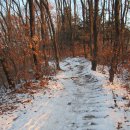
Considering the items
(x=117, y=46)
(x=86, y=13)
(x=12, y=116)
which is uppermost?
(x=86, y=13)

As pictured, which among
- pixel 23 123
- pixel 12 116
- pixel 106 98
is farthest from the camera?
pixel 106 98

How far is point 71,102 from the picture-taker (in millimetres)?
12688

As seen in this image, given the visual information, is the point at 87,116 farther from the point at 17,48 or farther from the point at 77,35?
the point at 77,35

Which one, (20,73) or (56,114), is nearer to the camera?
(56,114)

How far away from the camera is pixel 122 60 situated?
77.0ft

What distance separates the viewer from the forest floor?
373 inches

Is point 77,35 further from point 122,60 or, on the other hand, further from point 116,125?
point 116,125

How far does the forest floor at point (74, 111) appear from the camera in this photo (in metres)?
9.48

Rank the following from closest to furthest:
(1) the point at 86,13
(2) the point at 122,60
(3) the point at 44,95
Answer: (3) the point at 44,95 < (2) the point at 122,60 < (1) the point at 86,13

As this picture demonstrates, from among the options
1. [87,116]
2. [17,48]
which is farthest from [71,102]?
[17,48]

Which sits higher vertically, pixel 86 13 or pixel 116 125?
pixel 86 13

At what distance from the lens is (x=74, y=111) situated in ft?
36.7

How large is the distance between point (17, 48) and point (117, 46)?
6005 mm

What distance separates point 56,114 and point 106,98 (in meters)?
2.71
